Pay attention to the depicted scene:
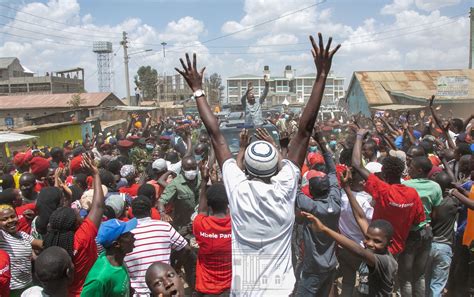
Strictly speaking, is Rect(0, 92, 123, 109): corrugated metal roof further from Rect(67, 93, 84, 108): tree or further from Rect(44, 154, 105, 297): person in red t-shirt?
Rect(44, 154, 105, 297): person in red t-shirt

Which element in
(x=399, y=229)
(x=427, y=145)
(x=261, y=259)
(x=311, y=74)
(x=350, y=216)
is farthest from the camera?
(x=311, y=74)

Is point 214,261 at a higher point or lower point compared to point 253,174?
lower

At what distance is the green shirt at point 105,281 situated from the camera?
2.73 m

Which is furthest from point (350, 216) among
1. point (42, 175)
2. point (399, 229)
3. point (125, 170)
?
point (42, 175)

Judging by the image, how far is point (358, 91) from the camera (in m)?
33.2

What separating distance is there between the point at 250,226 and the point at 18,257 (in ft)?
7.32

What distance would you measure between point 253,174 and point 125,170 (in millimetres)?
3806

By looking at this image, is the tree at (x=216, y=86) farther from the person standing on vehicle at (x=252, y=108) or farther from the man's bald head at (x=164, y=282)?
the man's bald head at (x=164, y=282)

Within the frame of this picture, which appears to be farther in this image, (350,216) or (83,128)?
(83,128)

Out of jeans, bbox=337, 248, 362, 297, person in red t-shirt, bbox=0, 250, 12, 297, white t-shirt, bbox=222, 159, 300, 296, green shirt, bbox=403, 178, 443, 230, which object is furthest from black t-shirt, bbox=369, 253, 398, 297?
person in red t-shirt, bbox=0, 250, 12, 297

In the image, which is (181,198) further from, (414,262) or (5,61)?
(5,61)

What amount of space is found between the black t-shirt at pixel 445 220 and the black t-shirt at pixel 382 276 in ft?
4.75

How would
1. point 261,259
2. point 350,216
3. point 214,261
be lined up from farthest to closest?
1. point 350,216
2. point 214,261
3. point 261,259

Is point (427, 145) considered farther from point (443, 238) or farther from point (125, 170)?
point (125, 170)
